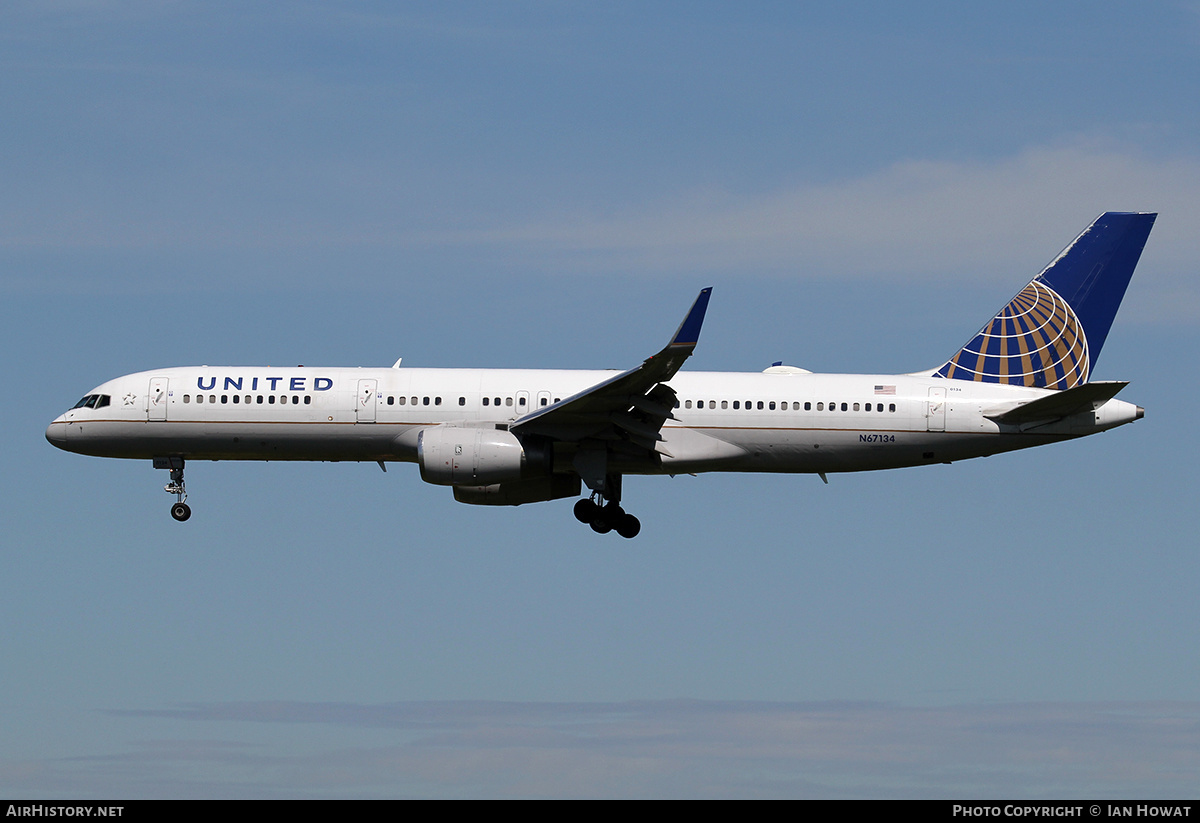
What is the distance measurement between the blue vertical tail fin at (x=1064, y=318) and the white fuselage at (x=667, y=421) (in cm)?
101

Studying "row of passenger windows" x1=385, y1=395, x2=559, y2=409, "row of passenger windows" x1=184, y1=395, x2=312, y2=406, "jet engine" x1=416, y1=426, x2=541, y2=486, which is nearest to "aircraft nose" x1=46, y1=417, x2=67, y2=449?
"row of passenger windows" x1=184, y1=395, x2=312, y2=406

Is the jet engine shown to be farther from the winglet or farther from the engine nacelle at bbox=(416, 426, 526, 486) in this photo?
the winglet

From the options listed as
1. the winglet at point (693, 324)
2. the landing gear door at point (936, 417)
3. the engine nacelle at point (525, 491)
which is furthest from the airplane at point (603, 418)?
the winglet at point (693, 324)

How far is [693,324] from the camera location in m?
32.7

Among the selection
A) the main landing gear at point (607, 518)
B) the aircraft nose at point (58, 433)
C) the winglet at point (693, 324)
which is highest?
the aircraft nose at point (58, 433)

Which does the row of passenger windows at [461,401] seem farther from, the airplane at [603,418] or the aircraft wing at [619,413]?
the aircraft wing at [619,413]

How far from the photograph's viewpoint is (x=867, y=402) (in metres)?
37.8

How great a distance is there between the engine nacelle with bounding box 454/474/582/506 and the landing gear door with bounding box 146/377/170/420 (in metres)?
8.32

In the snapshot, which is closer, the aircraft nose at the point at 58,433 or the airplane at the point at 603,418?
the airplane at the point at 603,418

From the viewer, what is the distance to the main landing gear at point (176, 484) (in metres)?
39.8

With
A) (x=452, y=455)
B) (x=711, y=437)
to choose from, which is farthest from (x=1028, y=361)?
(x=452, y=455)

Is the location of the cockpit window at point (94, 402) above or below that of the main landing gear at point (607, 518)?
above

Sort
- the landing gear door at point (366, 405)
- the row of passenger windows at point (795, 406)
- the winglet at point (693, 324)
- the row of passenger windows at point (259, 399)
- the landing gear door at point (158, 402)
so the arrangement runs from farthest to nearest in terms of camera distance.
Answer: the landing gear door at point (158, 402), the row of passenger windows at point (259, 399), the landing gear door at point (366, 405), the row of passenger windows at point (795, 406), the winglet at point (693, 324)
